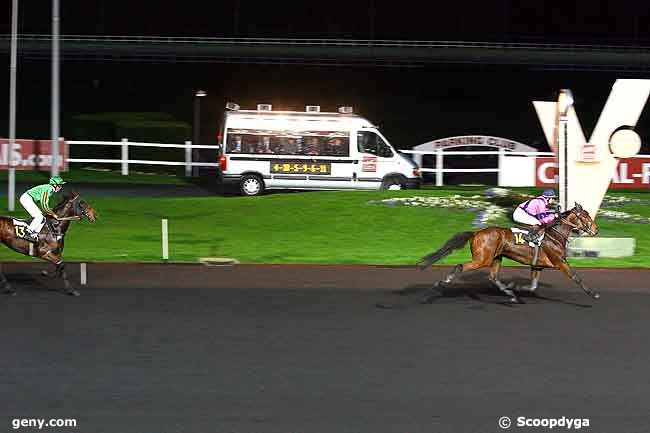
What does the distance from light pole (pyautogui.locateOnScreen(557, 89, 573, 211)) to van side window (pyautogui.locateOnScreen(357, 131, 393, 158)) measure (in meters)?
9.85

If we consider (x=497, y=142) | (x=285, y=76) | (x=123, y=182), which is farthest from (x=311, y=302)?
(x=285, y=76)

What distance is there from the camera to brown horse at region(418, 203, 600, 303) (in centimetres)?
1519

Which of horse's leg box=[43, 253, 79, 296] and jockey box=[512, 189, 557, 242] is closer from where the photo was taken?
horse's leg box=[43, 253, 79, 296]

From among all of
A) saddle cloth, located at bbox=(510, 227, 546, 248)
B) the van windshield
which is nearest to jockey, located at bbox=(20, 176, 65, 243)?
saddle cloth, located at bbox=(510, 227, 546, 248)

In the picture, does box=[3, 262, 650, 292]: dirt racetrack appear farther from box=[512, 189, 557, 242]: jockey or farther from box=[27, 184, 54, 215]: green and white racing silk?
box=[27, 184, 54, 215]: green and white racing silk

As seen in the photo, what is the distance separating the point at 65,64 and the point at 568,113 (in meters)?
45.1

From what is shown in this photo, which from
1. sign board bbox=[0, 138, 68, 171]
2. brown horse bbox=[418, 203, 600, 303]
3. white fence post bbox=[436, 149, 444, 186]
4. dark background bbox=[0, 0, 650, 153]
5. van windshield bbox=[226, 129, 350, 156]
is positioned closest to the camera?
brown horse bbox=[418, 203, 600, 303]

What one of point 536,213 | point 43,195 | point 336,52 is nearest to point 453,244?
point 536,213

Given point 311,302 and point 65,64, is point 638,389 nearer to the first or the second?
point 311,302

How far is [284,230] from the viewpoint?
23.8 m

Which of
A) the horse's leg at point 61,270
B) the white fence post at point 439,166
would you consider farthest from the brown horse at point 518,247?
the white fence post at point 439,166

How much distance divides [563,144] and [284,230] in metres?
6.46

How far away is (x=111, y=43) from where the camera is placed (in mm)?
60688

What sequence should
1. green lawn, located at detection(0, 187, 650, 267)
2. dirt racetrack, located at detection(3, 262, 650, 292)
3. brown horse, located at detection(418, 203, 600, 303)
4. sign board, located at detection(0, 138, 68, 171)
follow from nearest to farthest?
brown horse, located at detection(418, 203, 600, 303) < dirt racetrack, located at detection(3, 262, 650, 292) < green lawn, located at detection(0, 187, 650, 267) < sign board, located at detection(0, 138, 68, 171)
